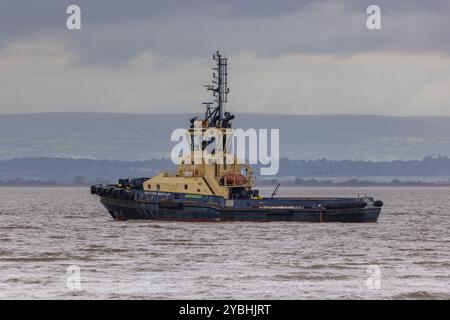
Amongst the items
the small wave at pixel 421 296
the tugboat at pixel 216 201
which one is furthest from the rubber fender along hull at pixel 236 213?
the small wave at pixel 421 296

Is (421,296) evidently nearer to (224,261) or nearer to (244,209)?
(224,261)

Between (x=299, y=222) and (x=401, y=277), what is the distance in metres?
29.9

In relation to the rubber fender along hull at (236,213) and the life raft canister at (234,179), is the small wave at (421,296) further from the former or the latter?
the life raft canister at (234,179)

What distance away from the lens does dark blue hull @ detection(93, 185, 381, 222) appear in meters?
65.2

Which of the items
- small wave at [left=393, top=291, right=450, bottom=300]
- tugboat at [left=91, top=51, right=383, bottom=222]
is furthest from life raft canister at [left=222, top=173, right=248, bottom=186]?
small wave at [left=393, top=291, right=450, bottom=300]

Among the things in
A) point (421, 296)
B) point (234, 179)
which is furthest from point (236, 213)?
point (421, 296)

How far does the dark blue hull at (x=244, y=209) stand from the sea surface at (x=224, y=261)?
0.64 m

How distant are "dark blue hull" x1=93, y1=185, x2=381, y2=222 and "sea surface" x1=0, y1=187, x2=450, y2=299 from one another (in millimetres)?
641

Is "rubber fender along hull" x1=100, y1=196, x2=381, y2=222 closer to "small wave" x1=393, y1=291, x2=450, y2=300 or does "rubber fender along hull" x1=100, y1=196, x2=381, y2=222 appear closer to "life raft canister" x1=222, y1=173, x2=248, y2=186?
"life raft canister" x1=222, y1=173, x2=248, y2=186

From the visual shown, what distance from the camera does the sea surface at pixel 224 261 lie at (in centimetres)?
3328

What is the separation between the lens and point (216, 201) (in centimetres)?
6500

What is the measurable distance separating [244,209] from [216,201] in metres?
1.77
